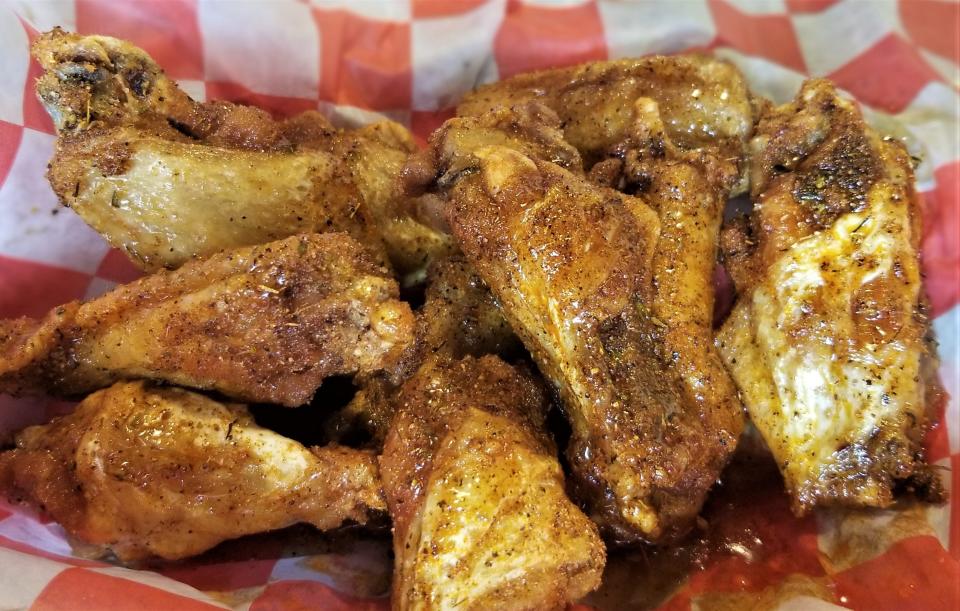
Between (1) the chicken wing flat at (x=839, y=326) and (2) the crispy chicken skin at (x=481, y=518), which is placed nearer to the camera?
(2) the crispy chicken skin at (x=481, y=518)

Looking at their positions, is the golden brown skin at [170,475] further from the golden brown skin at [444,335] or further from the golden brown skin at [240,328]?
the golden brown skin at [444,335]

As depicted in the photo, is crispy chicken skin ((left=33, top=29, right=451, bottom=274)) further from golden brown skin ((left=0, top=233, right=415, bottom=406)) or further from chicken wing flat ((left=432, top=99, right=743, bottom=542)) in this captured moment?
chicken wing flat ((left=432, top=99, right=743, bottom=542))

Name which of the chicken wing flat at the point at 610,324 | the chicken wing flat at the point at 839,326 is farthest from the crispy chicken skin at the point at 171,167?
the chicken wing flat at the point at 839,326

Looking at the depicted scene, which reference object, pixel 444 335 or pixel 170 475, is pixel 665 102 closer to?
pixel 444 335

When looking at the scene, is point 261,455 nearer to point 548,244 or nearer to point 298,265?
point 298,265

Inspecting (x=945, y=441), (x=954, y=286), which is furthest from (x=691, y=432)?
(x=954, y=286)
